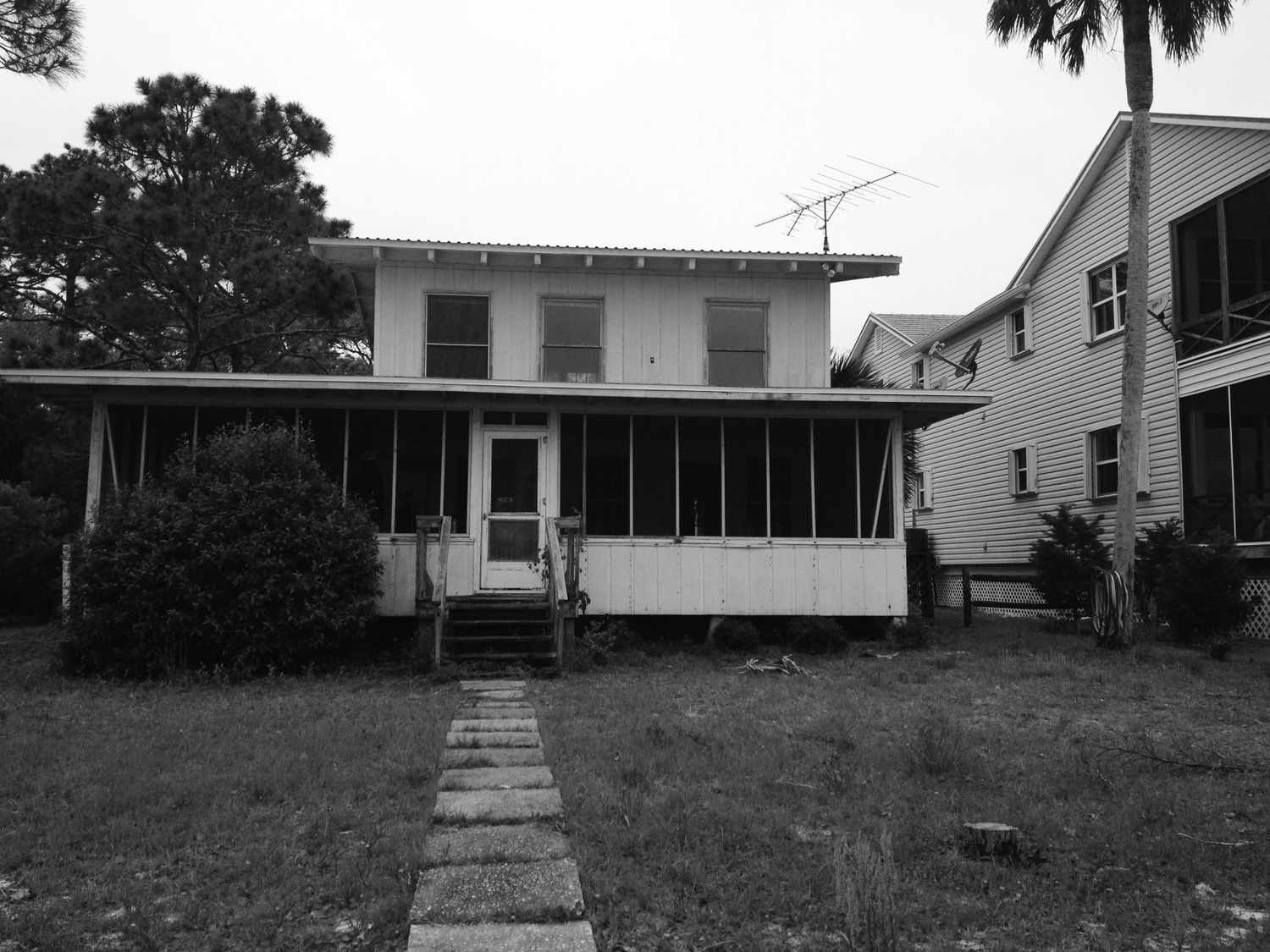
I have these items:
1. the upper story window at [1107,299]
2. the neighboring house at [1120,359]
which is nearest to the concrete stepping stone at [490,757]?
the neighboring house at [1120,359]

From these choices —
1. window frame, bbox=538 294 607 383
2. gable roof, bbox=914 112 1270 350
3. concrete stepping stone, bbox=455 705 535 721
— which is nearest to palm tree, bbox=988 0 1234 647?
gable roof, bbox=914 112 1270 350

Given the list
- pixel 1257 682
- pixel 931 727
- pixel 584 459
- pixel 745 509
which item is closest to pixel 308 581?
pixel 584 459

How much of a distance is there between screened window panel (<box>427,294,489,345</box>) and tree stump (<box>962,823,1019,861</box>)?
34.5 feet

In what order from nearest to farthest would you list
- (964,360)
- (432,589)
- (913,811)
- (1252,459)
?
(913,811)
(432,589)
(1252,459)
(964,360)

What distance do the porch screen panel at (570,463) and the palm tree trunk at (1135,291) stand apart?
7124 mm

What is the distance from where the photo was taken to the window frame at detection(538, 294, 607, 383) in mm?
13812

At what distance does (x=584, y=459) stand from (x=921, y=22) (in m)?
9.74

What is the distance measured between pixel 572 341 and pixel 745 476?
3.16 meters

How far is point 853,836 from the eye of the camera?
16.1 ft

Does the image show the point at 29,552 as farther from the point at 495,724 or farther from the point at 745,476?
the point at 495,724

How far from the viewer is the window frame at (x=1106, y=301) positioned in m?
17.9

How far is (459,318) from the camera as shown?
1386 cm

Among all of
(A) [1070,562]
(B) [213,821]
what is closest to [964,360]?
(A) [1070,562]

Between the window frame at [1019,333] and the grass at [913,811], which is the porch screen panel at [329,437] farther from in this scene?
the window frame at [1019,333]
